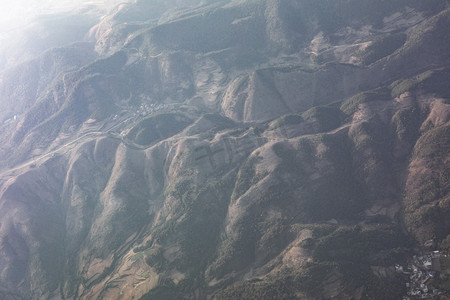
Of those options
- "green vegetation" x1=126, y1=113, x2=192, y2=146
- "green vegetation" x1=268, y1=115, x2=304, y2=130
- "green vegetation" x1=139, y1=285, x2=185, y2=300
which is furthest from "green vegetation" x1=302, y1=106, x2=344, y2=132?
"green vegetation" x1=139, y1=285, x2=185, y2=300

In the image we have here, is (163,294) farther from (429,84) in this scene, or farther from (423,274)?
(429,84)

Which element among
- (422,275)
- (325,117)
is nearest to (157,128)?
(325,117)

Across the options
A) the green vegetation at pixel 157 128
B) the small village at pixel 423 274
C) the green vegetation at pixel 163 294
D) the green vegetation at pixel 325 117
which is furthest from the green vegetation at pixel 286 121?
the green vegetation at pixel 163 294

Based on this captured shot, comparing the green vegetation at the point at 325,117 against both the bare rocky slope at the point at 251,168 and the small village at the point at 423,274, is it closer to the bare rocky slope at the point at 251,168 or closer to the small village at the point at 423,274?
the bare rocky slope at the point at 251,168

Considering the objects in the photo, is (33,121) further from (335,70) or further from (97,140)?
(335,70)

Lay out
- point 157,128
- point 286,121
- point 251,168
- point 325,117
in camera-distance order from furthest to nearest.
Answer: point 157,128 < point 286,121 < point 325,117 < point 251,168

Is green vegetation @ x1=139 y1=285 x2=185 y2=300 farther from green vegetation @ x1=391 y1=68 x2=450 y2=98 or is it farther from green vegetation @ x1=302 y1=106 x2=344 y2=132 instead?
green vegetation @ x1=391 y1=68 x2=450 y2=98
